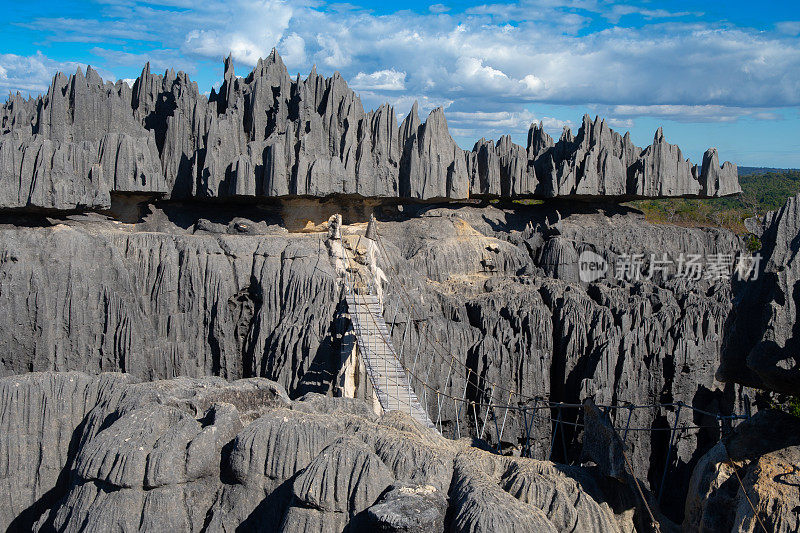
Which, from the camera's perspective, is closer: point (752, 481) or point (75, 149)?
point (752, 481)

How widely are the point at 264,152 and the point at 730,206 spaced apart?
61424 mm

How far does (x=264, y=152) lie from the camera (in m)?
25.9

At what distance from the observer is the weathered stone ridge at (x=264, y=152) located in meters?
21.1

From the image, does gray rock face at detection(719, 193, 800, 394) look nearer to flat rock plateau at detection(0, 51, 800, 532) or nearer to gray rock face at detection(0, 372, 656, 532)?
flat rock plateau at detection(0, 51, 800, 532)

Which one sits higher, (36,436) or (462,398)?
(36,436)

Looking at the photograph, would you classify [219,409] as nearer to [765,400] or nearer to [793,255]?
[793,255]

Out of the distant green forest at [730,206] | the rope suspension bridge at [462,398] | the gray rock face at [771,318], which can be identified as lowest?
the rope suspension bridge at [462,398]

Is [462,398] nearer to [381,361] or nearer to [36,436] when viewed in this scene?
[381,361]

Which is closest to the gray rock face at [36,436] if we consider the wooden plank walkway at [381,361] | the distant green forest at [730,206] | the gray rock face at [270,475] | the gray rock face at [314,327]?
the gray rock face at [270,475]

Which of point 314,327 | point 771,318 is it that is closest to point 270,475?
point 771,318

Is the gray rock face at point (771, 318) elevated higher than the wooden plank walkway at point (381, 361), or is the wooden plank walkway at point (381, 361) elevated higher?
the gray rock face at point (771, 318)

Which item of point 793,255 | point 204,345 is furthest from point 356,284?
point 793,255

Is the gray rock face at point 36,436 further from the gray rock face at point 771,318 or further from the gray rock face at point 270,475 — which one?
the gray rock face at point 771,318

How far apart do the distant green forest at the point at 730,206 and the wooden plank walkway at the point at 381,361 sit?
28188 millimetres
